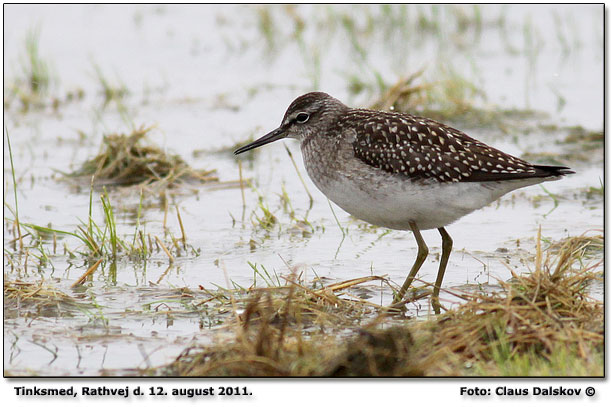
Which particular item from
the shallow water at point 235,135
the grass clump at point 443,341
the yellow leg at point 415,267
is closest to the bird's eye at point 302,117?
the shallow water at point 235,135

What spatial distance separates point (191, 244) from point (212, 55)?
8529 mm

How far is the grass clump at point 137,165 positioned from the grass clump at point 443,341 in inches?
191

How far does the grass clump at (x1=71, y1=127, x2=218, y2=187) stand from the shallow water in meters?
0.26

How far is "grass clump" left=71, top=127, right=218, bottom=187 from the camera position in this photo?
39.1 ft

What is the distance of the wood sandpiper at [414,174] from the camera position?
26.0 feet

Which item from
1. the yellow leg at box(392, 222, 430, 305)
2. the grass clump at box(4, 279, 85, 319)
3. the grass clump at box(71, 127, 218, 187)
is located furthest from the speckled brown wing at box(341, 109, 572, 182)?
the grass clump at box(71, 127, 218, 187)

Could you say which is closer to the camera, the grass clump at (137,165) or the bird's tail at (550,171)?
the bird's tail at (550,171)

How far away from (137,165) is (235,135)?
2369 millimetres

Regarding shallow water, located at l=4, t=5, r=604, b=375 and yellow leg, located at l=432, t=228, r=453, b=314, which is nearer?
yellow leg, located at l=432, t=228, r=453, b=314

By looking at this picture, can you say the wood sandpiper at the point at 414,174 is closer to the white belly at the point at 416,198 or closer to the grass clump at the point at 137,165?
the white belly at the point at 416,198

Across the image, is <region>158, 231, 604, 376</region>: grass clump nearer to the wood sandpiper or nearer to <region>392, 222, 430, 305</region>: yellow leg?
<region>392, 222, 430, 305</region>: yellow leg

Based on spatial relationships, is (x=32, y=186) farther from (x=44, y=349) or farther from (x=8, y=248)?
(x=44, y=349)

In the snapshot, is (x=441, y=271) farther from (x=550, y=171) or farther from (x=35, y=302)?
(x=35, y=302)

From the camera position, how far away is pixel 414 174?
7.93 meters
